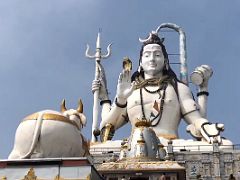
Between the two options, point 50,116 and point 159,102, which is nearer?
point 50,116

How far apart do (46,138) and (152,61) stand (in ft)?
54.7

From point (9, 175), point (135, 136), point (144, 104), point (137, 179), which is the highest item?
point (144, 104)

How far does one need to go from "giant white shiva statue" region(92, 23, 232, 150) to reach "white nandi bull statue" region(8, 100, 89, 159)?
42.7 feet

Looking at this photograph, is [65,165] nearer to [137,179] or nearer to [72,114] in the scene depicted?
[72,114]

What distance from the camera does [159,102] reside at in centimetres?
2519

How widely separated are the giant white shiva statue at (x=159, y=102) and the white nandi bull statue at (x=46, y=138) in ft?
42.7

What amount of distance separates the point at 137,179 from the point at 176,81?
40.9 ft

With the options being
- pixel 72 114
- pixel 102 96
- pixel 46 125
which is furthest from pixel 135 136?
pixel 102 96

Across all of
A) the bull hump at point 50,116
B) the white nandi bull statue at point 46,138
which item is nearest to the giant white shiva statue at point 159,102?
the bull hump at point 50,116

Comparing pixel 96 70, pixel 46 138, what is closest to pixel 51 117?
pixel 46 138

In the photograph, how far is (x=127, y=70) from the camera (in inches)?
914

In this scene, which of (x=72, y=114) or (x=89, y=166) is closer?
(x=89, y=166)

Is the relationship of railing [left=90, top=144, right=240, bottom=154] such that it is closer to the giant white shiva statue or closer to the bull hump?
the giant white shiva statue

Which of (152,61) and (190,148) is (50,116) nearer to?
(190,148)
